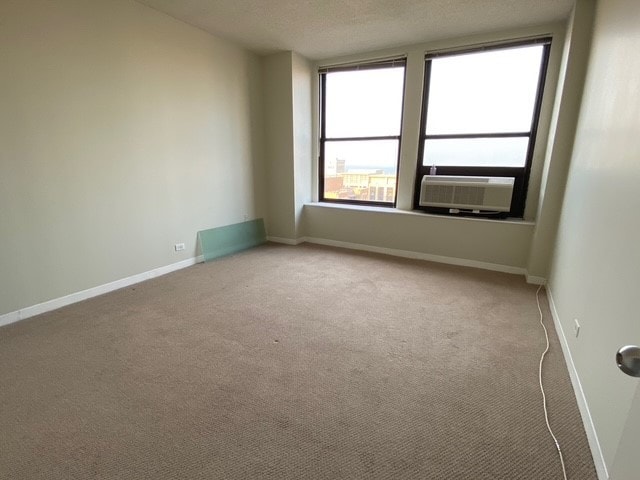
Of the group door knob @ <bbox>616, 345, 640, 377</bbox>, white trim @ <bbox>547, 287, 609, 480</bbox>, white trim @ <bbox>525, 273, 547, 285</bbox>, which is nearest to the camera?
door knob @ <bbox>616, 345, 640, 377</bbox>

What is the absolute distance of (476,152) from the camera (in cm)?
365

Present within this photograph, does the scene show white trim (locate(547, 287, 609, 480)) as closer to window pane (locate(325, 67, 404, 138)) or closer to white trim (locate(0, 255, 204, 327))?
window pane (locate(325, 67, 404, 138))

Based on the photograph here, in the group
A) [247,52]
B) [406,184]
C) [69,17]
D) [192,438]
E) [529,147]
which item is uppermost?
[247,52]

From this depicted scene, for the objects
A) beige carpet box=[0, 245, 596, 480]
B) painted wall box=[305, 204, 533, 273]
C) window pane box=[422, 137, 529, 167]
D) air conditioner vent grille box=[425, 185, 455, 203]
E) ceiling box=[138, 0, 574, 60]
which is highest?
ceiling box=[138, 0, 574, 60]

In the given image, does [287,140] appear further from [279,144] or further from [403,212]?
[403,212]

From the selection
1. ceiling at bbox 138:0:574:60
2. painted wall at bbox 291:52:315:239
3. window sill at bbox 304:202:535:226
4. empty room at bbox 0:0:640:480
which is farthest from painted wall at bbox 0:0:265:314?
window sill at bbox 304:202:535:226

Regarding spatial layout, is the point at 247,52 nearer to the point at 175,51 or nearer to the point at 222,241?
the point at 175,51

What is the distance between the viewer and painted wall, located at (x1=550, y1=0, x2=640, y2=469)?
1.25 metres

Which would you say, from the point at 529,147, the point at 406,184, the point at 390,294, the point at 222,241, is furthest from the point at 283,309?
the point at 529,147

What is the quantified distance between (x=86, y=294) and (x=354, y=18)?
11.7ft

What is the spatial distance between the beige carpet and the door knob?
3.06ft

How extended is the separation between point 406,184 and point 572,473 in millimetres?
3291

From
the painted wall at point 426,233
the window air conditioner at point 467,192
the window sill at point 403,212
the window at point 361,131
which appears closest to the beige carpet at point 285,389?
the painted wall at point 426,233

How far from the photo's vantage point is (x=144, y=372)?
5.95 ft
